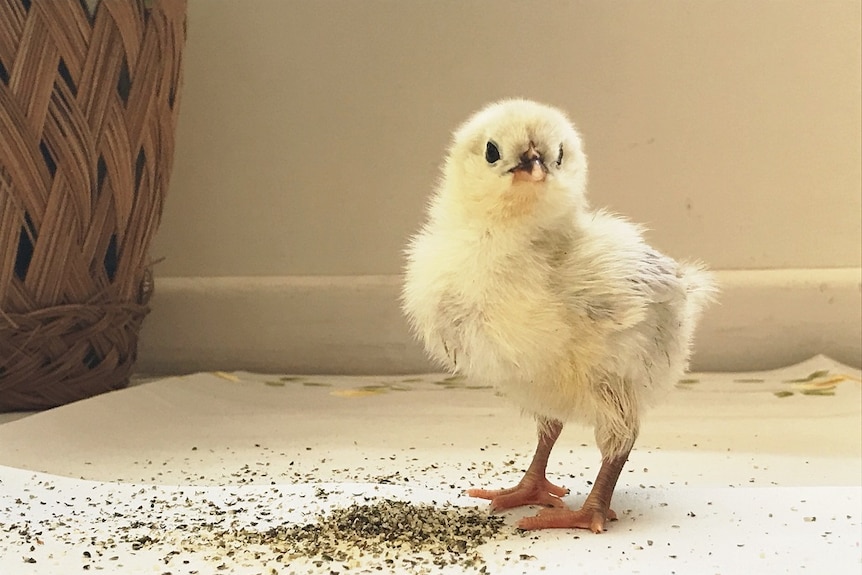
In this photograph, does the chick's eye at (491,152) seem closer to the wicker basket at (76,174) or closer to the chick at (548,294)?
the chick at (548,294)

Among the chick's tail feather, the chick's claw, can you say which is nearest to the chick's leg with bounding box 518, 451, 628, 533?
the chick's claw

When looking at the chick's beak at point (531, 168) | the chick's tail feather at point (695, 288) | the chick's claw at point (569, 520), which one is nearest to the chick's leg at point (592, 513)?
the chick's claw at point (569, 520)

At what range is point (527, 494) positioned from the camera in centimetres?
79

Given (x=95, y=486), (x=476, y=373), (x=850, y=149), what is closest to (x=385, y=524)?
(x=476, y=373)

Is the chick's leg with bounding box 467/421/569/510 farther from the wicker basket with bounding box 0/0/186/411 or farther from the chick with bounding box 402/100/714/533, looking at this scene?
the wicker basket with bounding box 0/0/186/411

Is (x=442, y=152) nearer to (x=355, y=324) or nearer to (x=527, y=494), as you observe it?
(x=355, y=324)

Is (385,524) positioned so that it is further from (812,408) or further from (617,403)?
(812,408)

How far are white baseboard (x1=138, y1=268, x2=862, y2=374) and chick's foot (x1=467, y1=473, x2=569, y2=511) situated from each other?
0.71 m

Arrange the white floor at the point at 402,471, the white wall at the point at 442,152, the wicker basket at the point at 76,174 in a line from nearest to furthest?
the white floor at the point at 402,471 < the wicker basket at the point at 76,174 < the white wall at the point at 442,152

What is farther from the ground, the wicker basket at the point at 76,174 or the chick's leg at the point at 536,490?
the wicker basket at the point at 76,174

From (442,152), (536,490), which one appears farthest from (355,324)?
(536,490)

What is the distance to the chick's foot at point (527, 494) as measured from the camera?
78cm

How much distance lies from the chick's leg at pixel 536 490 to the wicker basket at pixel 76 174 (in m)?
0.64

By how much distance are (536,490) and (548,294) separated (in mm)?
217
